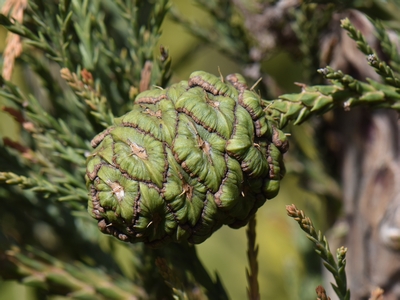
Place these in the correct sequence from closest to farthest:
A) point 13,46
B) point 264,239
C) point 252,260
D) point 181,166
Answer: point 181,166
point 252,260
point 13,46
point 264,239

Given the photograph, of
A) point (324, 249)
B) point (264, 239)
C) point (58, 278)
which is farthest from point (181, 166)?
point (264, 239)

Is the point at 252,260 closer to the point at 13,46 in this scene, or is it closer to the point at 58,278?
the point at 58,278

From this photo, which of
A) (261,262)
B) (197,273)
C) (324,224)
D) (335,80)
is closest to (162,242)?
(197,273)

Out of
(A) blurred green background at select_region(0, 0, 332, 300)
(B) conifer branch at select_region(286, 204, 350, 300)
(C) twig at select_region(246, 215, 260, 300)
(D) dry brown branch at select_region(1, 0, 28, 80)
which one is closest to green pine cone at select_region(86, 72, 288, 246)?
(B) conifer branch at select_region(286, 204, 350, 300)

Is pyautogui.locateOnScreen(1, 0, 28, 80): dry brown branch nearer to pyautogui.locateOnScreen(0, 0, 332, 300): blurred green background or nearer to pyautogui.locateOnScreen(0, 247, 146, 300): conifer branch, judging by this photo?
pyautogui.locateOnScreen(0, 247, 146, 300): conifer branch

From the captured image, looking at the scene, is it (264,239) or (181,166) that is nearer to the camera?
(181,166)

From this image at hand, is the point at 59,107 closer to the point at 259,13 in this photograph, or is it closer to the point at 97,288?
the point at 97,288

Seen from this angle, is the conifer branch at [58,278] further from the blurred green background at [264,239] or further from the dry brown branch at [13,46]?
the blurred green background at [264,239]

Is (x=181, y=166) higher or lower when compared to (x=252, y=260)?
higher
